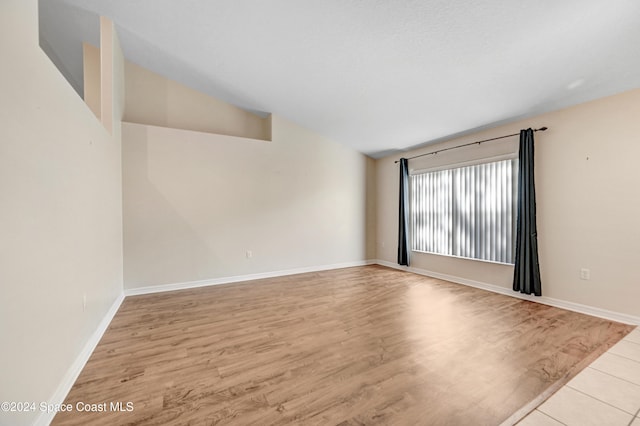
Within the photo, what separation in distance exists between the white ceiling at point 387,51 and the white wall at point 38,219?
67.7 inches

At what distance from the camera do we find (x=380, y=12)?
7.33 feet

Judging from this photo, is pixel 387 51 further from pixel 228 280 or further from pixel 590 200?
pixel 228 280

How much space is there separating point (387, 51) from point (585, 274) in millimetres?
3493

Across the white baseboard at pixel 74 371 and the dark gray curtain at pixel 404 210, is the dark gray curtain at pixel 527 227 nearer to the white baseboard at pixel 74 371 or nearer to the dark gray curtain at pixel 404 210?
the dark gray curtain at pixel 404 210

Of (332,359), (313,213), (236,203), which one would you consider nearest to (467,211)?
(313,213)

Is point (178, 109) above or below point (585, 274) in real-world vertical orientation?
above

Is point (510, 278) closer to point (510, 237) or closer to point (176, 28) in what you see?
Answer: point (510, 237)

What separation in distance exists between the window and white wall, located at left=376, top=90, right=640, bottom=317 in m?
0.33

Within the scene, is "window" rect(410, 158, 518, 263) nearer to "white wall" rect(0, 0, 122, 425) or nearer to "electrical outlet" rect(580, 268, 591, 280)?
"electrical outlet" rect(580, 268, 591, 280)

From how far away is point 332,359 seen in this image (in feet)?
6.67

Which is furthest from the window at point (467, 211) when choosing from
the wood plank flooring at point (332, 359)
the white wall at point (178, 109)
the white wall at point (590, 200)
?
the white wall at point (178, 109)

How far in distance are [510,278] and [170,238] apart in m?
5.18

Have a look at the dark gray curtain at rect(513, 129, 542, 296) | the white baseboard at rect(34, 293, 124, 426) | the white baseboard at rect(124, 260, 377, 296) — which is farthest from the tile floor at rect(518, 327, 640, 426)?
the white baseboard at rect(124, 260, 377, 296)

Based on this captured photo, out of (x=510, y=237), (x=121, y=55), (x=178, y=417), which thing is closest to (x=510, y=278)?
(x=510, y=237)
